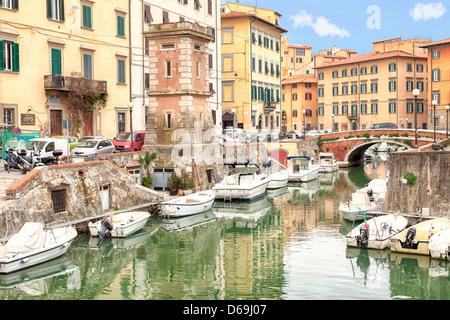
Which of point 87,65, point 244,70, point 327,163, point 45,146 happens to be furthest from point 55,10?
point 327,163

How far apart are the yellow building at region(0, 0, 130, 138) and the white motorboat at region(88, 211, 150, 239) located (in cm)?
1132

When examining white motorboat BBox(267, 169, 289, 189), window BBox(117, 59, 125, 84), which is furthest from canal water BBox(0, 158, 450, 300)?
window BBox(117, 59, 125, 84)

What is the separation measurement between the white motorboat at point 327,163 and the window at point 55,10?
2895 centimetres

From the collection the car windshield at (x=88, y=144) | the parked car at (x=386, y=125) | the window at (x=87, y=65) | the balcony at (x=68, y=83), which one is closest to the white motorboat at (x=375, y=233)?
the car windshield at (x=88, y=144)

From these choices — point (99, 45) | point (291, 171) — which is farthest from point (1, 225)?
point (291, 171)

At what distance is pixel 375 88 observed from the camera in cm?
7225

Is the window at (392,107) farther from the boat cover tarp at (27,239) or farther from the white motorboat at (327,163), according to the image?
the boat cover tarp at (27,239)

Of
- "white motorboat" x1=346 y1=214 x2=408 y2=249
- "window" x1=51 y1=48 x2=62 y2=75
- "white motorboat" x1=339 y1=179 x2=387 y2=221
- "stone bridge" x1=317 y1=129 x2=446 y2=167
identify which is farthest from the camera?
"stone bridge" x1=317 y1=129 x2=446 y2=167

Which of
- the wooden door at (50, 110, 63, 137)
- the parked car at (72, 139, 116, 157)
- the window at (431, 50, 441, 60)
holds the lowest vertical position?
the parked car at (72, 139, 116, 157)

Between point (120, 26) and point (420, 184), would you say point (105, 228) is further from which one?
point (120, 26)

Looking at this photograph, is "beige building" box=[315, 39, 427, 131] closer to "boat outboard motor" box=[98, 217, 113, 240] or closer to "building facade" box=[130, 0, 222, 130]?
"building facade" box=[130, 0, 222, 130]

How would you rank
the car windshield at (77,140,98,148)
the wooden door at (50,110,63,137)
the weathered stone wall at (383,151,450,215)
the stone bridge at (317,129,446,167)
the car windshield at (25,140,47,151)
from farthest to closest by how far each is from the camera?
the stone bridge at (317,129,446,167) → the wooden door at (50,110,63,137) → the car windshield at (77,140,98,148) → the car windshield at (25,140,47,151) → the weathered stone wall at (383,151,450,215)

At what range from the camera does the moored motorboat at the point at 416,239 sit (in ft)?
66.6

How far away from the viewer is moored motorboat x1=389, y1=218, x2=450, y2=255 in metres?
20.3
